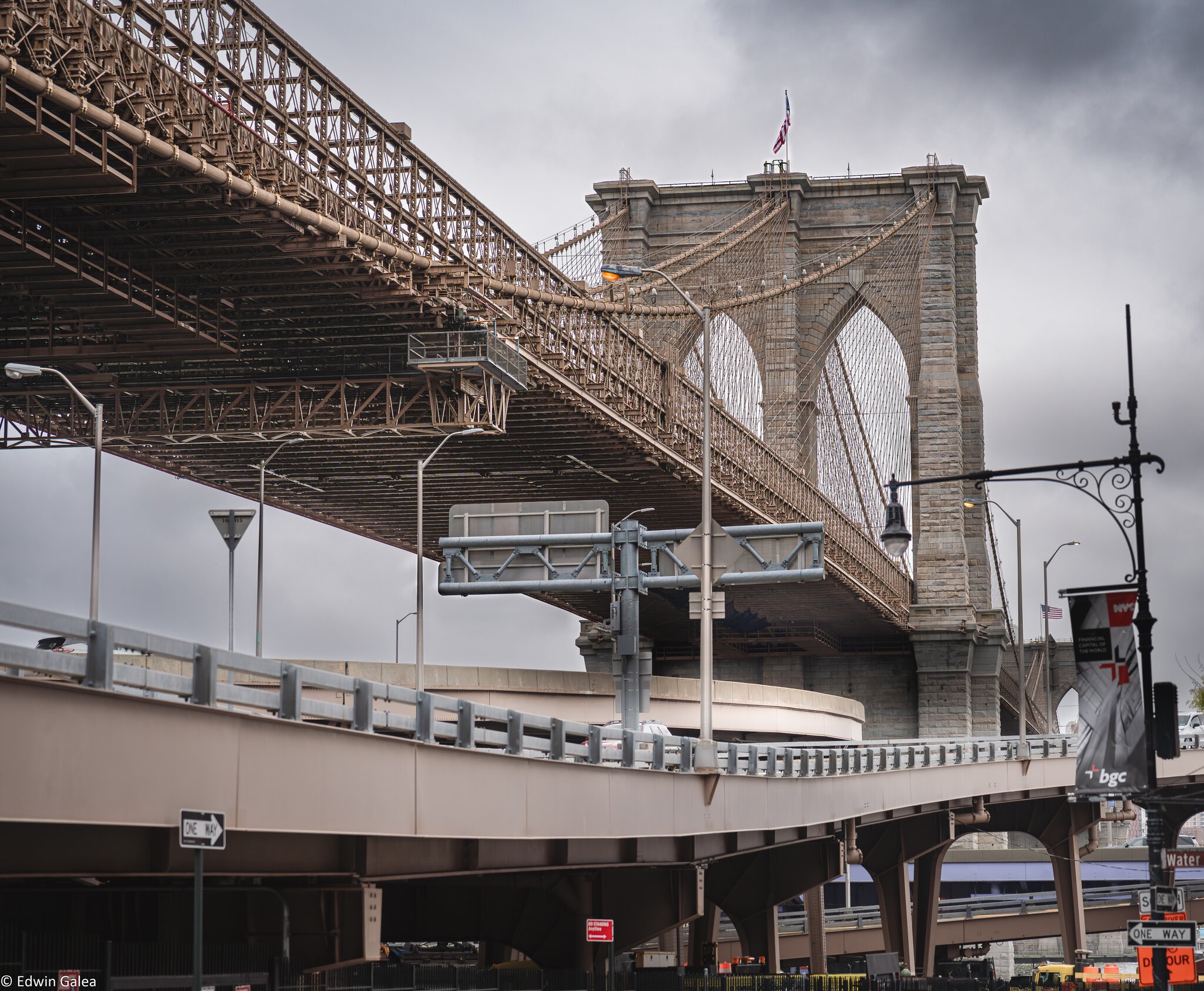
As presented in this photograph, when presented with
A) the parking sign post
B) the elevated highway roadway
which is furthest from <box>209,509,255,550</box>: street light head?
the parking sign post

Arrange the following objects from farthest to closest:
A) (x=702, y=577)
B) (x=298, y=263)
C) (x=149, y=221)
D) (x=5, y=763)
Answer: (x=298, y=263) → (x=149, y=221) → (x=702, y=577) → (x=5, y=763)

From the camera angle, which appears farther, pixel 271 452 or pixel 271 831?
pixel 271 452

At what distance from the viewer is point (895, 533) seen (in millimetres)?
26531

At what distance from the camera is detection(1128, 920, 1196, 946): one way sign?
874 inches

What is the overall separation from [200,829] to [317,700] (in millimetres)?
9227

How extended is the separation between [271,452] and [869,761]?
2553 centimetres

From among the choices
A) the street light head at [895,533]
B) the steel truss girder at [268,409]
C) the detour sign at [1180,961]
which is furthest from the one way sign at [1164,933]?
the steel truss girder at [268,409]

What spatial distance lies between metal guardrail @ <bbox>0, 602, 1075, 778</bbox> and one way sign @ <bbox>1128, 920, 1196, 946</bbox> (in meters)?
6.97

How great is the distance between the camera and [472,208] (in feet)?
136

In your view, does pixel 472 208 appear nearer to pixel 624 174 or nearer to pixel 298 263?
pixel 298 263

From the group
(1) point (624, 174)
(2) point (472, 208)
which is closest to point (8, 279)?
(2) point (472, 208)

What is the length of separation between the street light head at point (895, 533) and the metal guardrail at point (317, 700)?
4311 mm

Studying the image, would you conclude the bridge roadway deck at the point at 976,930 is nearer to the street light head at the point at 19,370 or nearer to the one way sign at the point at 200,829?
the street light head at the point at 19,370

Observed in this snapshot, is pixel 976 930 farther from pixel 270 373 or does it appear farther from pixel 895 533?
pixel 895 533
